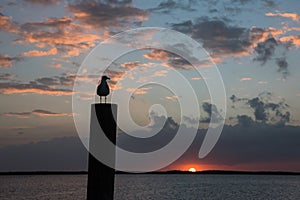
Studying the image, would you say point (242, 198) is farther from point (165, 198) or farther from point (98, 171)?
point (98, 171)

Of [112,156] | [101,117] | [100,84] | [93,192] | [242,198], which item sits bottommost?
[242,198]

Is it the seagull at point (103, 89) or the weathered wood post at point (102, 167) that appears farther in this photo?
the seagull at point (103, 89)

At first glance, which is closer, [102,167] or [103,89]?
[102,167]

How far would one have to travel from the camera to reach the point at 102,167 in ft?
24.9

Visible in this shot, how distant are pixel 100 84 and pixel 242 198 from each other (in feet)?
294

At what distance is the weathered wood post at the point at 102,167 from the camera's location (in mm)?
7574

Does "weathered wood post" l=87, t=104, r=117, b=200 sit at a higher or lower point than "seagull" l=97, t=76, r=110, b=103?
lower

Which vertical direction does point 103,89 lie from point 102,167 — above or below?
above

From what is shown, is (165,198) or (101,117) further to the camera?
(165,198)

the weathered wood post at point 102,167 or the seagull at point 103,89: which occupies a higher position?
the seagull at point 103,89

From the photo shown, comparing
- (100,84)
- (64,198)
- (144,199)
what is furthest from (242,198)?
(100,84)

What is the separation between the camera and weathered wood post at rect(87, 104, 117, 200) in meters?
7.57

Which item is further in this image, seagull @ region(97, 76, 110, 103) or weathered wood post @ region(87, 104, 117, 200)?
seagull @ region(97, 76, 110, 103)

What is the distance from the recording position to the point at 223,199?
9212cm
